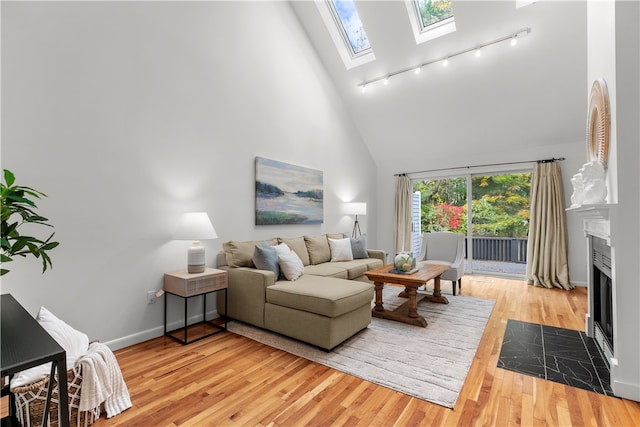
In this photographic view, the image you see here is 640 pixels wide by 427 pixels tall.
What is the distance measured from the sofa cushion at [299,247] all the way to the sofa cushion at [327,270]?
111mm

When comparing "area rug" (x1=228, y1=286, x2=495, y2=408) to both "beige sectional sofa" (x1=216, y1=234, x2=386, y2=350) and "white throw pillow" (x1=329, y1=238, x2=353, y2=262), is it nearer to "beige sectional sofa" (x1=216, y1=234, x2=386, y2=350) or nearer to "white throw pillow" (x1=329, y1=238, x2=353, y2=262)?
"beige sectional sofa" (x1=216, y1=234, x2=386, y2=350)

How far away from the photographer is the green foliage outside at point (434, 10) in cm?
407

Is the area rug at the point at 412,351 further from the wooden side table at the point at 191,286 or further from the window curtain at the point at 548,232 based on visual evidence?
the window curtain at the point at 548,232

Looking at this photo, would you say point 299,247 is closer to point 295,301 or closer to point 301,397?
point 295,301

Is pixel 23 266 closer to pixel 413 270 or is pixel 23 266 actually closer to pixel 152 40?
pixel 152 40

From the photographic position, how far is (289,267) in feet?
10.6

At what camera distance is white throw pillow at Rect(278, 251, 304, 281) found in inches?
126

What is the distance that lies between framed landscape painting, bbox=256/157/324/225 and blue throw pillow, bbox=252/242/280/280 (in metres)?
0.76

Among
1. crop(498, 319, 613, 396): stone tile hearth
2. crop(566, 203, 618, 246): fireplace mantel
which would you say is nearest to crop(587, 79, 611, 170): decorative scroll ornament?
crop(566, 203, 618, 246): fireplace mantel

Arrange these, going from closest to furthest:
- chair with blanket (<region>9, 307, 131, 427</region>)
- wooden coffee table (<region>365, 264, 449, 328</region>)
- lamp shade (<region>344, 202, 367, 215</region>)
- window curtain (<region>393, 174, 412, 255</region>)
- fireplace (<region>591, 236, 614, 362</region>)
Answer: chair with blanket (<region>9, 307, 131, 427</region>) → fireplace (<region>591, 236, 614, 362</region>) → wooden coffee table (<region>365, 264, 449, 328</region>) → lamp shade (<region>344, 202, 367, 215</region>) → window curtain (<region>393, 174, 412, 255</region>)

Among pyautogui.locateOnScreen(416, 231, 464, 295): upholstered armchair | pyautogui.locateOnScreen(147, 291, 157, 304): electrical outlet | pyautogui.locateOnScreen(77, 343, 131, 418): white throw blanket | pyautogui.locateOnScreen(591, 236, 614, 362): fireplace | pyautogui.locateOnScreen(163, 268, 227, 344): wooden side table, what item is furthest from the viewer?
pyautogui.locateOnScreen(416, 231, 464, 295): upholstered armchair

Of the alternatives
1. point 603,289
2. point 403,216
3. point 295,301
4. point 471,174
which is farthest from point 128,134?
point 471,174

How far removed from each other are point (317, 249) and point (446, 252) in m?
1.97

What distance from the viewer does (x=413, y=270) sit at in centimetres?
355
